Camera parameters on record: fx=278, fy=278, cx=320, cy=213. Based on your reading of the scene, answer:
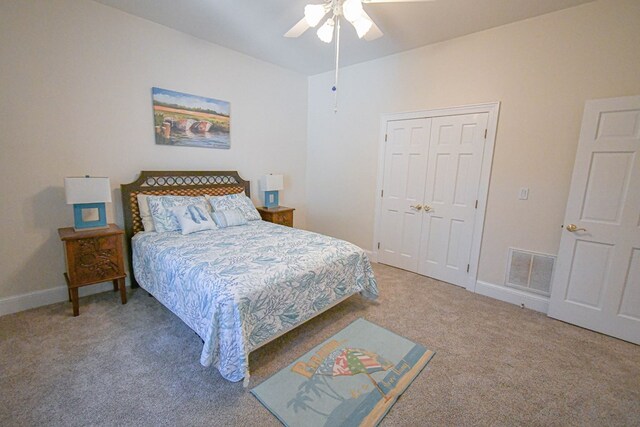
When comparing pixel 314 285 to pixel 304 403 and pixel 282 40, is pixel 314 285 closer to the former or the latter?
pixel 304 403

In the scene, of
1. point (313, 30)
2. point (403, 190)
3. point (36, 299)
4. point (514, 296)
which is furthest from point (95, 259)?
point (514, 296)

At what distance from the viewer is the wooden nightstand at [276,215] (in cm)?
417

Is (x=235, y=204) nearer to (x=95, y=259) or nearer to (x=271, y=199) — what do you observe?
(x=271, y=199)

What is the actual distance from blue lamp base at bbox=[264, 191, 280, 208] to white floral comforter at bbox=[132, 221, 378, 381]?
1.24 meters

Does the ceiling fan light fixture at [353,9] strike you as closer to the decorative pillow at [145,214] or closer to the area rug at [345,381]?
the area rug at [345,381]

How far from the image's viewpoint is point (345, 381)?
6.12 ft

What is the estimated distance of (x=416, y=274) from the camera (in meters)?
3.81

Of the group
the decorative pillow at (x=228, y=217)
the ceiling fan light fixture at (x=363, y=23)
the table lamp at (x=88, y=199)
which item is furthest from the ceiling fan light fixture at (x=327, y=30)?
the table lamp at (x=88, y=199)

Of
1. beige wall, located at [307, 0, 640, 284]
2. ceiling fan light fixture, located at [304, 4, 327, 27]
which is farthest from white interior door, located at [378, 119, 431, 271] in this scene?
ceiling fan light fixture, located at [304, 4, 327, 27]

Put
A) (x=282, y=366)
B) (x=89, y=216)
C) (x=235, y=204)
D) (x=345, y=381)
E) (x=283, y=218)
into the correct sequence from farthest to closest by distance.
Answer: (x=283, y=218) → (x=235, y=204) → (x=89, y=216) → (x=282, y=366) → (x=345, y=381)

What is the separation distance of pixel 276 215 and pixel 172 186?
1442mm

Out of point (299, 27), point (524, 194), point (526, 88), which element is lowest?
point (524, 194)

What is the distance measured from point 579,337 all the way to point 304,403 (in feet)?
8.26

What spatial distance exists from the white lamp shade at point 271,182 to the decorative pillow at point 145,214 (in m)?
1.60
